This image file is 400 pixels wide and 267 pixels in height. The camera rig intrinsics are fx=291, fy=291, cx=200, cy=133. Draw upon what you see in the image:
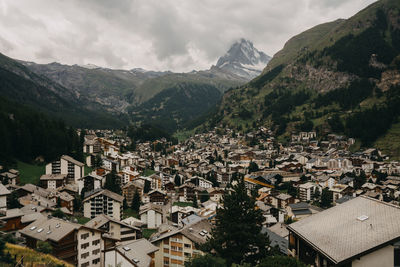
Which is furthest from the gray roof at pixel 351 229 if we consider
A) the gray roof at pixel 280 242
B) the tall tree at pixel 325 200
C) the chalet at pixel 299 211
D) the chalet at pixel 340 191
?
the chalet at pixel 340 191

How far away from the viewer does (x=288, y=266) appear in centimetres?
1495

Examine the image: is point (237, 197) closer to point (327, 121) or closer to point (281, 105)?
point (327, 121)

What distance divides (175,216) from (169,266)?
86.4 ft

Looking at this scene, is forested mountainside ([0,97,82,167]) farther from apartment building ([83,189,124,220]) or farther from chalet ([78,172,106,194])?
apartment building ([83,189,124,220])

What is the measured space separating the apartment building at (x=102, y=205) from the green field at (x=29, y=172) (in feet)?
63.9

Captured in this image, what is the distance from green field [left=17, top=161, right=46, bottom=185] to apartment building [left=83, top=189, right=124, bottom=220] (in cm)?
1947

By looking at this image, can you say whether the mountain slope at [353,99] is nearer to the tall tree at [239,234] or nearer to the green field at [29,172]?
the green field at [29,172]

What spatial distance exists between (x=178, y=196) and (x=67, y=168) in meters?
32.2

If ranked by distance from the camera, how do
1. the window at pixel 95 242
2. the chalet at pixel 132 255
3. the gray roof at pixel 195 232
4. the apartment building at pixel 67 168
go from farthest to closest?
the apartment building at pixel 67 168, the gray roof at pixel 195 232, the window at pixel 95 242, the chalet at pixel 132 255

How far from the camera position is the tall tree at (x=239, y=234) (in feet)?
69.4

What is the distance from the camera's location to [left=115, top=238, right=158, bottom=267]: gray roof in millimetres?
32000

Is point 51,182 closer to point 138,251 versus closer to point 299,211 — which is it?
point 138,251

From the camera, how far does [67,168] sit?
263 ft

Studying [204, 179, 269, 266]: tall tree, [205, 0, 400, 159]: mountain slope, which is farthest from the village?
[205, 0, 400, 159]: mountain slope
